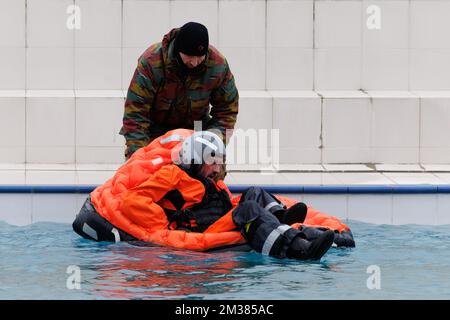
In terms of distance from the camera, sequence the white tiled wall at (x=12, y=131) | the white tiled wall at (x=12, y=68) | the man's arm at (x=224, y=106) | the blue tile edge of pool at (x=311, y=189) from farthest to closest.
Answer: the white tiled wall at (x=12, y=68) < the white tiled wall at (x=12, y=131) < the blue tile edge of pool at (x=311, y=189) < the man's arm at (x=224, y=106)

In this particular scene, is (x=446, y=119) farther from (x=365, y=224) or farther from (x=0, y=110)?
(x=0, y=110)

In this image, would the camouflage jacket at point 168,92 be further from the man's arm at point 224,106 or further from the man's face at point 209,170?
the man's face at point 209,170

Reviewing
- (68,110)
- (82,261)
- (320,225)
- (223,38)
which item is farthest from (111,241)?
(223,38)

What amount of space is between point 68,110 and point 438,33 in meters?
3.77

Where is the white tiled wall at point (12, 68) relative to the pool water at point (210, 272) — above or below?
above

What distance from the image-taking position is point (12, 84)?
12.6 meters

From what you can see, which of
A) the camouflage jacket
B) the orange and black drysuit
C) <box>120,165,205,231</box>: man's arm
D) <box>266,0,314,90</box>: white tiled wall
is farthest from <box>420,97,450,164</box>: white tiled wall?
<box>120,165,205,231</box>: man's arm

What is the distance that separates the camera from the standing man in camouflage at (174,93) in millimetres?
9609

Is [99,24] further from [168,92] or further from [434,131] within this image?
[434,131]

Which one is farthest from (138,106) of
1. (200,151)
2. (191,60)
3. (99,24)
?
(99,24)

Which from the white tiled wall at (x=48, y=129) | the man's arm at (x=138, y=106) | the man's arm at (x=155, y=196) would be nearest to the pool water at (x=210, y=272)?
the man's arm at (x=155, y=196)

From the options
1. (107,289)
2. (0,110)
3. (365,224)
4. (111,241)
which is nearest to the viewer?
(107,289)
